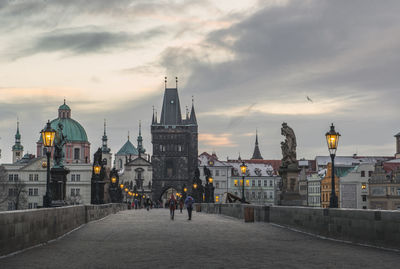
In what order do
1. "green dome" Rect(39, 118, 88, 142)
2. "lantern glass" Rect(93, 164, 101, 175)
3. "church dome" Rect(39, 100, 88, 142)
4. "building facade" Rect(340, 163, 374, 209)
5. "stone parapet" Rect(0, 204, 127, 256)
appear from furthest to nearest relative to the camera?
"green dome" Rect(39, 118, 88, 142)
"church dome" Rect(39, 100, 88, 142)
"building facade" Rect(340, 163, 374, 209)
"lantern glass" Rect(93, 164, 101, 175)
"stone parapet" Rect(0, 204, 127, 256)

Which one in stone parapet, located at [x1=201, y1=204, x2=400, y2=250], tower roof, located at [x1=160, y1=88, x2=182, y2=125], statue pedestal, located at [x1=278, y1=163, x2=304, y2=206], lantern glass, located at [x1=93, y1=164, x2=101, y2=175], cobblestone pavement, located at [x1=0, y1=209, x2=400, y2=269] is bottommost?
cobblestone pavement, located at [x1=0, y1=209, x2=400, y2=269]

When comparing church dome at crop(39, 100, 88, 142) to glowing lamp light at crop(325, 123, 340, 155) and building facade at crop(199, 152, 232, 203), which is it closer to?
building facade at crop(199, 152, 232, 203)

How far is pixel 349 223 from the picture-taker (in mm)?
17750

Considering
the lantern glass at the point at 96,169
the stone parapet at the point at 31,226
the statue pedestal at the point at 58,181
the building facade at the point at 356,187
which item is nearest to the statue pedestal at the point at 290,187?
the statue pedestal at the point at 58,181

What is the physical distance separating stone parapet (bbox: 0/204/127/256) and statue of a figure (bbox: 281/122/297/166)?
13054 mm

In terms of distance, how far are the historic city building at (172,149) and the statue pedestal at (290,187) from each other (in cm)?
13365

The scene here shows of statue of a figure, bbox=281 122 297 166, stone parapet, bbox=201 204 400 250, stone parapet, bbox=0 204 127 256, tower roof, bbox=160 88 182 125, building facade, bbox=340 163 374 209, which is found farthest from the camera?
tower roof, bbox=160 88 182 125

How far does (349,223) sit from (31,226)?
859cm

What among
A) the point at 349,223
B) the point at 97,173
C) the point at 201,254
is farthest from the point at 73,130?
the point at 201,254

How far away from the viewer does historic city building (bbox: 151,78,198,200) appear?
169500 millimetres

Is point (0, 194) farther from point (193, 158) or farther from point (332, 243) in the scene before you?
point (332, 243)

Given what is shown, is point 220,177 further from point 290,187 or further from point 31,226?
point 31,226

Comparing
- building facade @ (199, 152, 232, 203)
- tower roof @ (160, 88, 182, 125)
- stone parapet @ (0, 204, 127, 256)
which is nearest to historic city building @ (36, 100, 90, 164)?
tower roof @ (160, 88, 182, 125)

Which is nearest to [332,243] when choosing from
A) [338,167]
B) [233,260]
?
[233,260]
